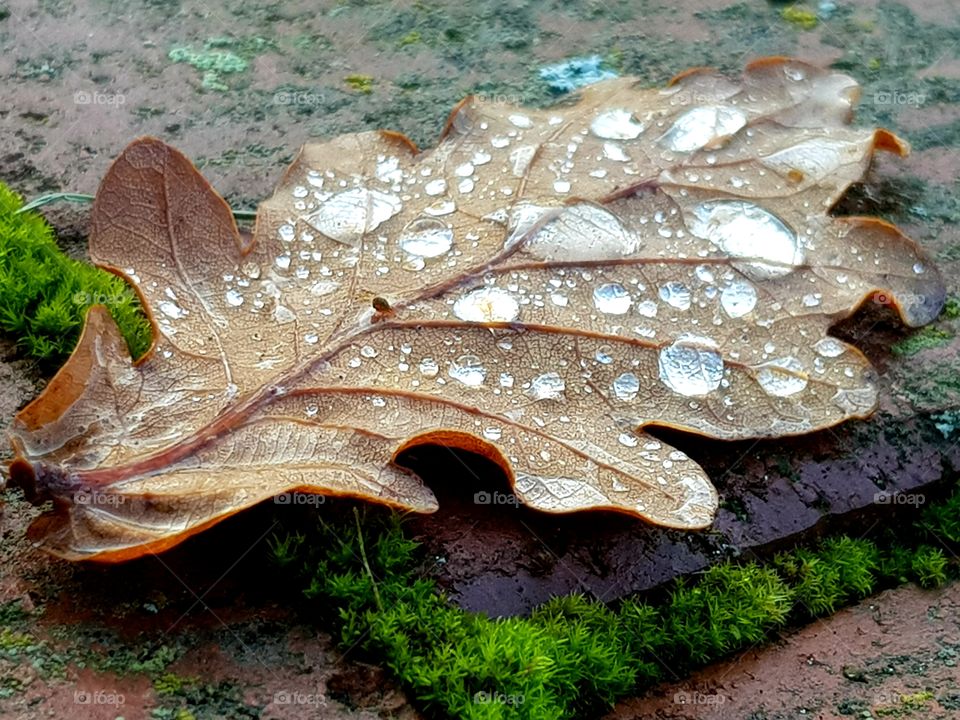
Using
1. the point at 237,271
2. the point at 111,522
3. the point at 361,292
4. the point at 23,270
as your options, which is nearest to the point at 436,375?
the point at 361,292

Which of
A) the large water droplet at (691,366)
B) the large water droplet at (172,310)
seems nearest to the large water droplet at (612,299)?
the large water droplet at (691,366)

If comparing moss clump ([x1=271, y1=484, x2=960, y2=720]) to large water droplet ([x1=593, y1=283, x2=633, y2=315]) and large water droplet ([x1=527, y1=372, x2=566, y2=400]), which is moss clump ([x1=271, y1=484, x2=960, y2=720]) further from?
large water droplet ([x1=593, y1=283, x2=633, y2=315])

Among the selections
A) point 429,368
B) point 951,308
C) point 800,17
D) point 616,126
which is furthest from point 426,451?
point 800,17

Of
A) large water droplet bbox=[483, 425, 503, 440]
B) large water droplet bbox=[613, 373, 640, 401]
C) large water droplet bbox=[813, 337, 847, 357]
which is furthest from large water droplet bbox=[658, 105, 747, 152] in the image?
large water droplet bbox=[483, 425, 503, 440]

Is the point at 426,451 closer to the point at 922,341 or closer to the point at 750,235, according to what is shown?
the point at 750,235

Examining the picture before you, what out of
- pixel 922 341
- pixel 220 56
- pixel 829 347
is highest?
pixel 220 56

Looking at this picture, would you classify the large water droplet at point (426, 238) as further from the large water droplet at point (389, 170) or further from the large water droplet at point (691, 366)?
the large water droplet at point (691, 366)
